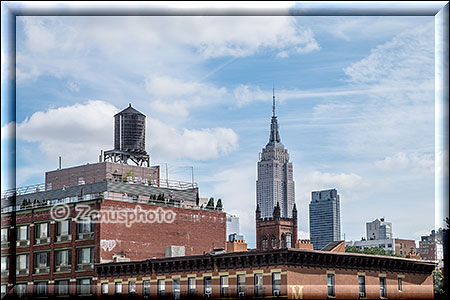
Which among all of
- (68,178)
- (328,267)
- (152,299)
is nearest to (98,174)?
(68,178)

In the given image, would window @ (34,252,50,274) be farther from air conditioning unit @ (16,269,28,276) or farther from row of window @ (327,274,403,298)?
row of window @ (327,274,403,298)

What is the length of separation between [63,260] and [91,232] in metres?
4.59

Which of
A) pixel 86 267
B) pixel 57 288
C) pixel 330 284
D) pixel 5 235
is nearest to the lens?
pixel 330 284

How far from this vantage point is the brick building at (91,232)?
65.4 metres

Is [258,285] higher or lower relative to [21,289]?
higher

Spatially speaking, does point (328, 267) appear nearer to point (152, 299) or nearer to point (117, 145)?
point (152, 299)

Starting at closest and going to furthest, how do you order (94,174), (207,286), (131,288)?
(207,286), (131,288), (94,174)

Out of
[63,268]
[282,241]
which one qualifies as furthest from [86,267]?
[282,241]

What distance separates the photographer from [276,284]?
51156 mm

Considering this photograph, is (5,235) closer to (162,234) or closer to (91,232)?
(91,232)

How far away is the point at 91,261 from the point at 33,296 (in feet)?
24.7

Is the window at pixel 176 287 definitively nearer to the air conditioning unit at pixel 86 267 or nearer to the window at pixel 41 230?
the air conditioning unit at pixel 86 267

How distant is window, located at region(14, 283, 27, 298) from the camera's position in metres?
68.9
